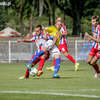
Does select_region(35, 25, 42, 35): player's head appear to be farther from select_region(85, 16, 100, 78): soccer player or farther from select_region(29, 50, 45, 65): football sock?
select_region(85, 16, 100, 78): soccer player

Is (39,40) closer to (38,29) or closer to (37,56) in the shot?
(38,29)

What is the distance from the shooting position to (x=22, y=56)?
104ft

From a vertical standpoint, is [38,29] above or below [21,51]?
above

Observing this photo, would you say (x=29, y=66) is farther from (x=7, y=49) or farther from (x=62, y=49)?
(x=7, y=49)

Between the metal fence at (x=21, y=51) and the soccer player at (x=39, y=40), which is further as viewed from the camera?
the metal fence at (x=21, y=51)

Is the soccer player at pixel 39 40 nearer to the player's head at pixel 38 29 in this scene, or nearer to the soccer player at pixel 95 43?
the player's head at pixel 38 29

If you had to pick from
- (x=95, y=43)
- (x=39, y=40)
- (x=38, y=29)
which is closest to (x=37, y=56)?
(x=38, y=29)

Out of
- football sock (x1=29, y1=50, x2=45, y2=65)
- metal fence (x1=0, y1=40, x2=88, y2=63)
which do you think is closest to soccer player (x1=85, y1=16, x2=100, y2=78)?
football sock (x1=29, y1=50, x2=45, y2=65)

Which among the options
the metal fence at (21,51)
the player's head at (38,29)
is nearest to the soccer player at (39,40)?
the player's head at (38,29)

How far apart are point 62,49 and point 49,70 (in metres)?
1.03

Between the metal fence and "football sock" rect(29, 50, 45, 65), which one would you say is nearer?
"football sock" rect(29, 50, 45, 65)

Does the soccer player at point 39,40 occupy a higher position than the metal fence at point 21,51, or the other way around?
the soccer player at point 39,40

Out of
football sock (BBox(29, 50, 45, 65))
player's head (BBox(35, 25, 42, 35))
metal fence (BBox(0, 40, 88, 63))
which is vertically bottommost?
metal fence (BBox(0, 40, 88, 63))

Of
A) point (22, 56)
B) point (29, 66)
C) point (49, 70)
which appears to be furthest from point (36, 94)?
point (22, 56)
